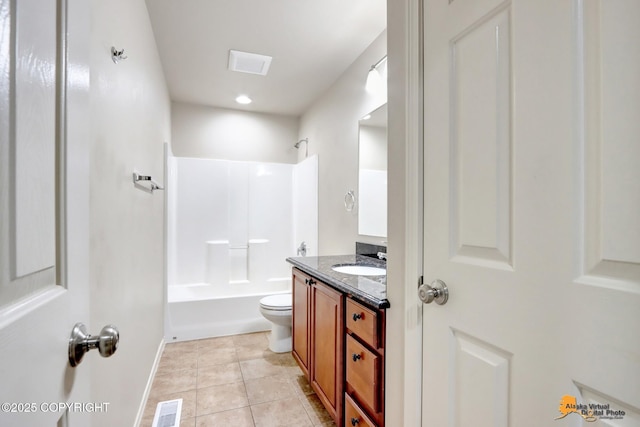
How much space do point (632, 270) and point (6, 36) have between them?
1002 millimetres

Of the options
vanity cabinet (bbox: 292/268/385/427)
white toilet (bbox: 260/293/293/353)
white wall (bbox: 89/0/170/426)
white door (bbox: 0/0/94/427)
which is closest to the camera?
white door (bbox: 0/0/94/427)

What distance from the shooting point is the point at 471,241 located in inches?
32.9

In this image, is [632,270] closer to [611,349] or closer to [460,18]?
[611,349]

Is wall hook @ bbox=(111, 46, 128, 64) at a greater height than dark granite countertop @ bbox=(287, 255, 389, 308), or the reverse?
wall hook @ bbox=(111, 46, 128, 64)

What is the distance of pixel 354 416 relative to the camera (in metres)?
1.38

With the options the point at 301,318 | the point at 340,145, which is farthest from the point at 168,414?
the point at 340,145

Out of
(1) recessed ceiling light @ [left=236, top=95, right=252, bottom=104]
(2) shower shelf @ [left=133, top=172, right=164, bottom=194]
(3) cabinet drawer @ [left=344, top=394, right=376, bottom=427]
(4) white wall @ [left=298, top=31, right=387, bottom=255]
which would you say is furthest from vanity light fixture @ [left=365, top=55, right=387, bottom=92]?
(3) cabinet drawer @ [left=344, top=394, right=376, bottom=427]

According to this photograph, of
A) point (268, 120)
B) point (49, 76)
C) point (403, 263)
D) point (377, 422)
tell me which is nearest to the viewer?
point (49, 76)

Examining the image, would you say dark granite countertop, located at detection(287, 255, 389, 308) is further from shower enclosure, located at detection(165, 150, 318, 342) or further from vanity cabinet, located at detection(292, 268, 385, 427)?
shower enclosure, located at detection(165, 150, 318, 342)

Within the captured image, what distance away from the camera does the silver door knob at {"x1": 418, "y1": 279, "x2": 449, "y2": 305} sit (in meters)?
0.90

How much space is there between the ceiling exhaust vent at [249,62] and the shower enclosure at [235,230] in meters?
1.07

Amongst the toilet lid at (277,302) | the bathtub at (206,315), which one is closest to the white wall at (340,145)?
the toilet lid at (277,302)

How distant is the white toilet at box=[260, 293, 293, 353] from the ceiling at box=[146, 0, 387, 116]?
2078 mm

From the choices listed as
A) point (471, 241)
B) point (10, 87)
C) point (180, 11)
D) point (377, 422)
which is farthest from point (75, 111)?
point (180, 11)
